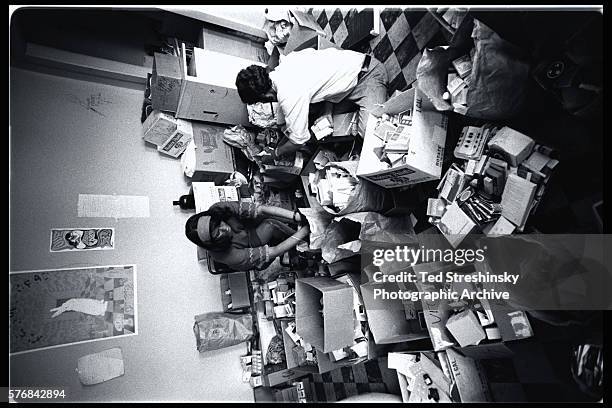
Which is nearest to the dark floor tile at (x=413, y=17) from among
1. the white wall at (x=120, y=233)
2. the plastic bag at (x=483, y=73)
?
the plastic bag at (x=483, y=73)

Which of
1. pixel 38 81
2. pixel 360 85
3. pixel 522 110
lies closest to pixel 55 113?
pixel 38 81

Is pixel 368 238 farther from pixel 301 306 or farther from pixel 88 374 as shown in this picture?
pixel 88 374

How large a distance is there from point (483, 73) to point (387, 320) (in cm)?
122

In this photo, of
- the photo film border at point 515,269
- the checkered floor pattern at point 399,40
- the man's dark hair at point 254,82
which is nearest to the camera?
the photo film border at point 515,269

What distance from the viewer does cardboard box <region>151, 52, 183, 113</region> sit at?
2.28 meters

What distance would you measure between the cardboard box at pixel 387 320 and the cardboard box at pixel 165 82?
1722 mm

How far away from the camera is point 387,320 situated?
182cm

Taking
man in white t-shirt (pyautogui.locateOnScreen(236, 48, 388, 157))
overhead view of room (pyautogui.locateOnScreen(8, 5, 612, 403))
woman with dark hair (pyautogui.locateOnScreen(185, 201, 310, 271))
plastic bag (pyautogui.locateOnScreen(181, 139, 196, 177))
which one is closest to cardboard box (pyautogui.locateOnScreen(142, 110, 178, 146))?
overhead view of room (pyautogui.locateOnScreen(8, 5, 612, 403))

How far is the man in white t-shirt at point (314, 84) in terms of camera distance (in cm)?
188

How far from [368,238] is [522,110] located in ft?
2.85

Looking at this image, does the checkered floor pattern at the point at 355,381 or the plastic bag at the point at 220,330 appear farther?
the plastic bag at the point at 220,330

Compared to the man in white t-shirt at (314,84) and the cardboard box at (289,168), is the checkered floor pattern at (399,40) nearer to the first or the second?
the man in white t-shirt at (314,84)

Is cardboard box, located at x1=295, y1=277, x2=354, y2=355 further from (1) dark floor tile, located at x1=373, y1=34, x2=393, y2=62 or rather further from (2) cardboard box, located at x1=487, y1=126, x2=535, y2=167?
(1) dark floor tile, located at x1=373, y1=34, x2=393, y2=62

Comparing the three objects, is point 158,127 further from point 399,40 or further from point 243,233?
point 399,40
